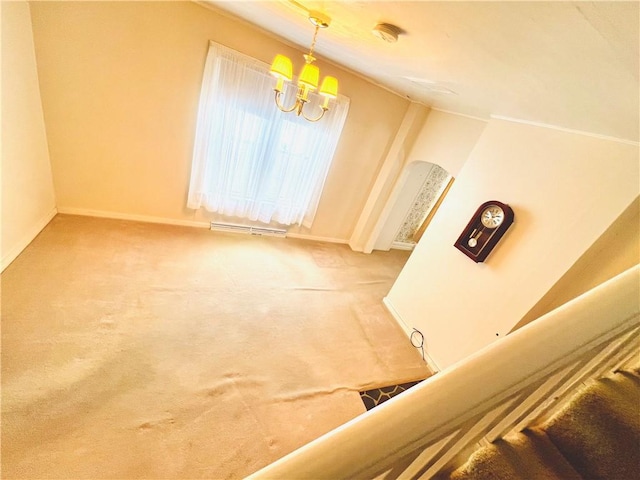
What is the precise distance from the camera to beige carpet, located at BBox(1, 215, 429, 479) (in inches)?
65.6

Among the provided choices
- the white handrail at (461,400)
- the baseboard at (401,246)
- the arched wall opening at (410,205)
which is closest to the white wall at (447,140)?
the arched wall opening at (410,205)

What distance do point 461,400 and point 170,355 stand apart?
2365mm

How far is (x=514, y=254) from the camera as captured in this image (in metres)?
2.40

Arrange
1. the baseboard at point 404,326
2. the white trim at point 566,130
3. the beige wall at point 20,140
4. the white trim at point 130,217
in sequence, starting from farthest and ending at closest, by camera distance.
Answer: the white trim at point 130,217 < the baseboard at point 404,326 < the beige wall at point 20,140 < the white trim at point 566,130

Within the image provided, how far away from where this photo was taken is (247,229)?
424 cm

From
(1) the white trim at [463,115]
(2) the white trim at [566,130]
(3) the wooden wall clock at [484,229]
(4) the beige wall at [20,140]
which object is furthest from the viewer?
(1) the white trim at [463,115]

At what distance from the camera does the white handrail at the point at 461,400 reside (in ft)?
1.27

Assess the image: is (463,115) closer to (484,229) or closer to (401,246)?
(484,229)

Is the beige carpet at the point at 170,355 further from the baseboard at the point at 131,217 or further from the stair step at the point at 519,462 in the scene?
the stair step at the point at 519,462

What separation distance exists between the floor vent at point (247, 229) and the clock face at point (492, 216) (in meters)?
2.82

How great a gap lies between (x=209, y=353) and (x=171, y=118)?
2586mm

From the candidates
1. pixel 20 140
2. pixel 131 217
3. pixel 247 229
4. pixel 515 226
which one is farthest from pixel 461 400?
pixel 131 217

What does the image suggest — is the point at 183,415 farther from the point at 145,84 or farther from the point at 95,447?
the point at 145,84

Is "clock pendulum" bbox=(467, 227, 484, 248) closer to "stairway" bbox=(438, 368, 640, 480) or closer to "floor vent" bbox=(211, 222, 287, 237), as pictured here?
"stairway" bbox=(438, 368, 640, 480)
